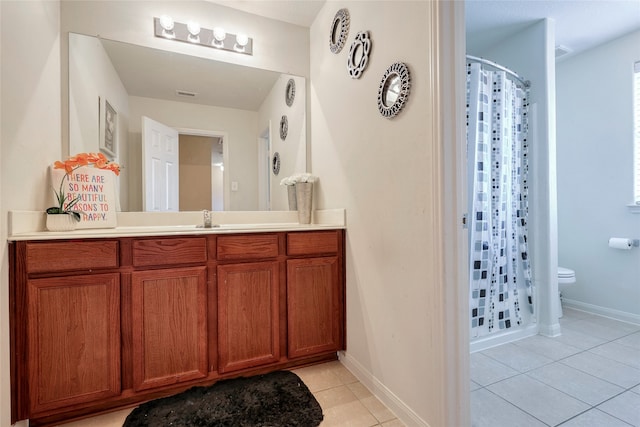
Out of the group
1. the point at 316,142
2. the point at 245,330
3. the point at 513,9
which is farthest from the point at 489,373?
the point at 513,9

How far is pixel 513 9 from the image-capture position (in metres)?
2.21

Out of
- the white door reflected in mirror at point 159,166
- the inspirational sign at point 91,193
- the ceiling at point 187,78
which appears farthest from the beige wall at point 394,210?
the inspirational sign at point 91,193

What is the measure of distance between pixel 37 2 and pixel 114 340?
1.71 m

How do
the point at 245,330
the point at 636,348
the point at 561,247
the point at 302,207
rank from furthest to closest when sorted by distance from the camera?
the point at 561,247
the point at 302,207
the point at 636,348
the point at 245,330

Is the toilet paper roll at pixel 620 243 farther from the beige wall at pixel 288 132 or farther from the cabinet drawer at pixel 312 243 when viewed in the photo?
the beige wall at pixel 288 132

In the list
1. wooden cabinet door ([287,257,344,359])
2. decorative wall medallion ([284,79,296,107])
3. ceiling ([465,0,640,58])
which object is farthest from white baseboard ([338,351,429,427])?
ceiling ([465,0,640,58])

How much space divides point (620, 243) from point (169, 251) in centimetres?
349

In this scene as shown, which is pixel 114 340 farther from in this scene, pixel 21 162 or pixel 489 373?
pixel 489 373

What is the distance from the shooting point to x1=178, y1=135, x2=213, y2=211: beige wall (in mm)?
2088

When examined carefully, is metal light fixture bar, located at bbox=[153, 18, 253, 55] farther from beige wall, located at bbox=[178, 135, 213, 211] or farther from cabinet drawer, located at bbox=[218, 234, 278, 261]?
cabinet drawer, located at bbox=[218, 234, 278, 261]

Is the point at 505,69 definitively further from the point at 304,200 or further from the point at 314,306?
the point at 314,306

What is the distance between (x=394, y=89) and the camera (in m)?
1.43

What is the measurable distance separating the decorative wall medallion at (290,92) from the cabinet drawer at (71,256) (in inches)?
61.8

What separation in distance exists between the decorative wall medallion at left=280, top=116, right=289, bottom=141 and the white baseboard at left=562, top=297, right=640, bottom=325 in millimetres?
3207
